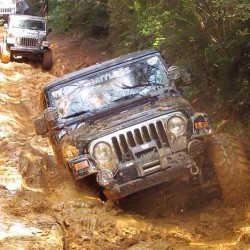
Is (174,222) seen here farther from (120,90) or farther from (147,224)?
(120,90)

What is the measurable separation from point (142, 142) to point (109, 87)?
1240 millimetres

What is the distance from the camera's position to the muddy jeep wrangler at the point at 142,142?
16.8ft

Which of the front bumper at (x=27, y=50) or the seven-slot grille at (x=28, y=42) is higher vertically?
the seven-slot grille at (x=28, y=42)

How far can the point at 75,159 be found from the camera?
5.12 metres

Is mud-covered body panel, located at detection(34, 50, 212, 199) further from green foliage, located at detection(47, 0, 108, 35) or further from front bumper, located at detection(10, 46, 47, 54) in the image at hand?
front bumper, located at detection(10, 46, 47, 54)

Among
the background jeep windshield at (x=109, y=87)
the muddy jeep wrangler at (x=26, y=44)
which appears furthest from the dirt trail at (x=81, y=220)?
the muddy jeep wrangler at (x=26, y=44)

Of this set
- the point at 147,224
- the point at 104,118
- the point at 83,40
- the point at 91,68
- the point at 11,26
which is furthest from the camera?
the point at 83,40

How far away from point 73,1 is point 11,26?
354 cm

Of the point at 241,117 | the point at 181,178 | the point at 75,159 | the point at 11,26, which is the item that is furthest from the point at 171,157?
the point at 11,26

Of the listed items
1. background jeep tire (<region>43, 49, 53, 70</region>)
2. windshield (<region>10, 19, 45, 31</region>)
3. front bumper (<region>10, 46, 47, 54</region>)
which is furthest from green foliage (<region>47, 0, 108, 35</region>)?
front bumper (<region>10, 46, 47, 54</region>)

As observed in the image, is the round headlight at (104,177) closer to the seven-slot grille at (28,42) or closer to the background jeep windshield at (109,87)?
the background jeep windshield at (109,87)

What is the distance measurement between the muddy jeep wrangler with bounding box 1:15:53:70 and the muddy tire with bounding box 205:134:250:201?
1250 cm

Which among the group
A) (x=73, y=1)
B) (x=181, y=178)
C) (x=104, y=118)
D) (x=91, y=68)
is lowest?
(x=181, y=178)

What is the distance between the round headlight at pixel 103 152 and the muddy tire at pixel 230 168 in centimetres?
112
